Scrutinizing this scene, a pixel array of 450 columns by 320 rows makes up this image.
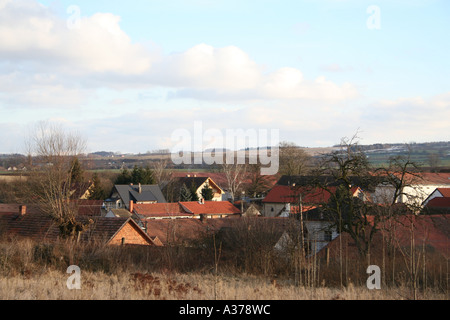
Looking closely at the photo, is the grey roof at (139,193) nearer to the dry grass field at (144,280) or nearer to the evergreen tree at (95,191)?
the evergreen tree at (95,191)

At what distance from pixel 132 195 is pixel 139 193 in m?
0.89

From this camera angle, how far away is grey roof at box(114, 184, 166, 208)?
55.3 meters

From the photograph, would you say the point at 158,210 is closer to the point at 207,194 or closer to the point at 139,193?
the point at 139,193

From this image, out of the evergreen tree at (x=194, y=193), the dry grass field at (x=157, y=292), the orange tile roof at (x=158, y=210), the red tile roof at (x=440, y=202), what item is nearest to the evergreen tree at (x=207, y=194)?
the evergreen tree at (x=194, y=193)

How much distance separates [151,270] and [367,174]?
1246 centimetres

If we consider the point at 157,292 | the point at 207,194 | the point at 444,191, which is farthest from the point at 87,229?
the point at 444,191

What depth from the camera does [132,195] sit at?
184ft

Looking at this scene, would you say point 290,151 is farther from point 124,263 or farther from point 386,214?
point 124,263

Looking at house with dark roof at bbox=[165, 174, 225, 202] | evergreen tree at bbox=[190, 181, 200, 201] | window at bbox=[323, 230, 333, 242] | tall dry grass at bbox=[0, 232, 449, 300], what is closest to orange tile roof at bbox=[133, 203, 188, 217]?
house with dark roof at bbox=[165, 174, 225, 202]

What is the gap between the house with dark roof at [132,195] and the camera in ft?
178
